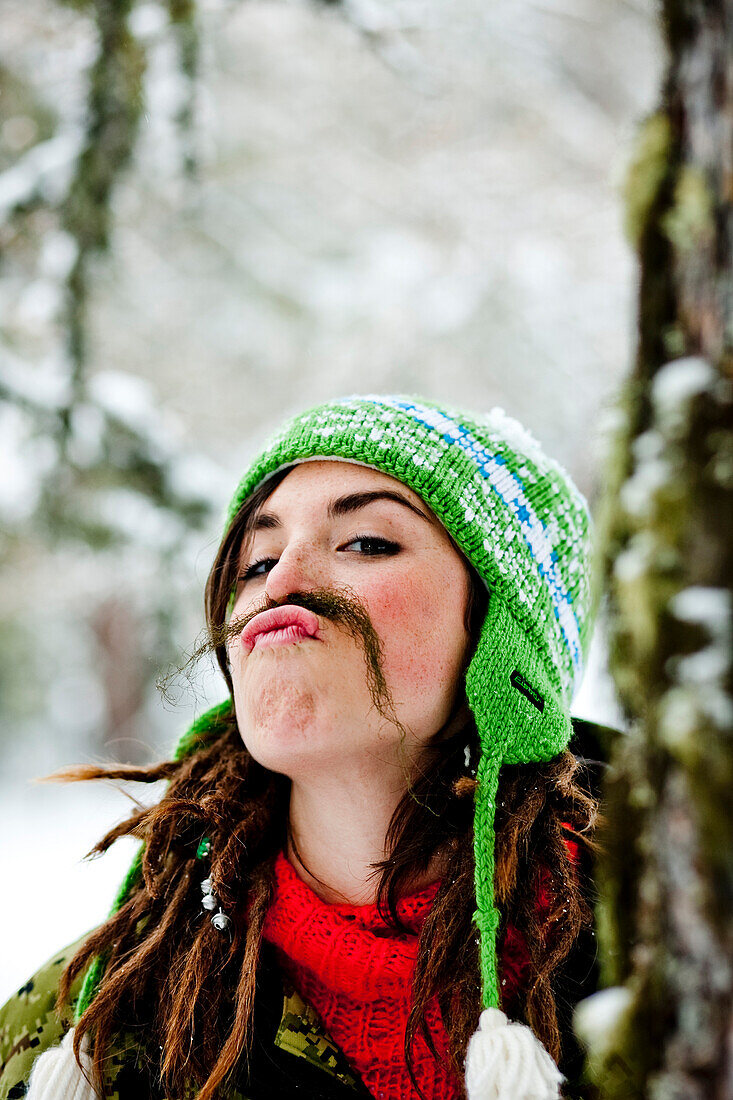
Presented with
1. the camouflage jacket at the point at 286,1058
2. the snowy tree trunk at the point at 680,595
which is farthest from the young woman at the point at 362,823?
the snowy tree trunk at the point at 680,595

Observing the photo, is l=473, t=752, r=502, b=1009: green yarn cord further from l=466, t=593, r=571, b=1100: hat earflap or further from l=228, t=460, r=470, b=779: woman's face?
l=228, t=460, r=470, b=779: woman's face

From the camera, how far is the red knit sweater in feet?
5.00

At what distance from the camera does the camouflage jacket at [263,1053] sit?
1513 mm

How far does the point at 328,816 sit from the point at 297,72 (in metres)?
7.43

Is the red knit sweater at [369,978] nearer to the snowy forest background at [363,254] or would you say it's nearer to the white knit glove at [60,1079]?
the white knit glove at [60,1079]

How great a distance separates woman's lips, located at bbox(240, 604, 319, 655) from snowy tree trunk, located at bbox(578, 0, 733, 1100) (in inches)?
35.5

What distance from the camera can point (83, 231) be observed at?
3215 millimetres

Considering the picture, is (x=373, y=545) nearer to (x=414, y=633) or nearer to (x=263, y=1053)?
(x=414, y=633)

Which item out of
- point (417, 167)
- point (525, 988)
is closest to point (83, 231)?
point (525, 988)

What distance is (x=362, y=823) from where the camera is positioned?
1699 mm

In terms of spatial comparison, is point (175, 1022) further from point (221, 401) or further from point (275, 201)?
point (275, 201)

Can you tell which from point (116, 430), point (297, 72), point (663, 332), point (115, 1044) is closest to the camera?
point (663, 332)

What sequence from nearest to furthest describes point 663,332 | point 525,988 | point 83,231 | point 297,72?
point 663,332
point 525,988
point 83,231
point 297,72

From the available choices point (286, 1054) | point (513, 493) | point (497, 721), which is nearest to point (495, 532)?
point (513, 493)
